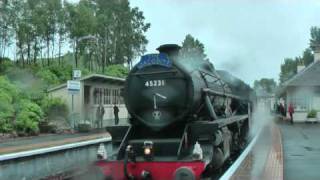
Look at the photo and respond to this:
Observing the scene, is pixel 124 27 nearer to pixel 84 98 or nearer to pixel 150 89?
pixel 84 98

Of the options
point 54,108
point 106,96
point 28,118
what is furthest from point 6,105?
point 106,96

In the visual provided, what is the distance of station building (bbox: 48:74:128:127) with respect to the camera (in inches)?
1511

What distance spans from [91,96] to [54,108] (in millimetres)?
4448

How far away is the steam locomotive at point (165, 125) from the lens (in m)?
11.2

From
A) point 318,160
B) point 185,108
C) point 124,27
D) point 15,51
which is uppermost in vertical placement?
point 124,27

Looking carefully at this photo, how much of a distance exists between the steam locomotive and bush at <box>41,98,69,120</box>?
24.2m

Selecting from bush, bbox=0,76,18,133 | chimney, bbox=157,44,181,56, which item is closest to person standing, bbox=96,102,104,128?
bush, bbox=0,76,18,133

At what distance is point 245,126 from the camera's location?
21.3 metres

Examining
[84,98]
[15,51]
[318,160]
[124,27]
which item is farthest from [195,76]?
[124,27]

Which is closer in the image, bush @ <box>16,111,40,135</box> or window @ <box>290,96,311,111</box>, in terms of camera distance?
bush @ <box>16,111,40,135</box>

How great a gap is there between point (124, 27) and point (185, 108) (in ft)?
170

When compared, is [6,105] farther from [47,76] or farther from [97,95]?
[47,76]

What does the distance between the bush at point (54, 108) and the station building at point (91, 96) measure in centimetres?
55

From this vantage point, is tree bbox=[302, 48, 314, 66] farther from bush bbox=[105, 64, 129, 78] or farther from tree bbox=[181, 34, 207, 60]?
bush bbox=[105, 64, 129, 78]
